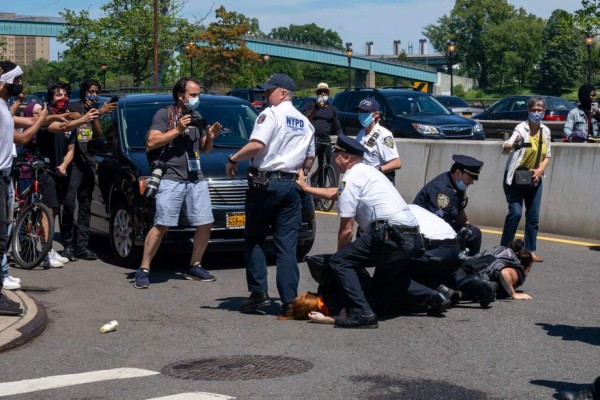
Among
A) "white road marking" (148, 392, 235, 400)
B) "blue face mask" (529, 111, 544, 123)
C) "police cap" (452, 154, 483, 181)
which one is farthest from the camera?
"blue face mask" (529, 111, 544, 123)

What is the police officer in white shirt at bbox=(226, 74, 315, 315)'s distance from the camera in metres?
8.73

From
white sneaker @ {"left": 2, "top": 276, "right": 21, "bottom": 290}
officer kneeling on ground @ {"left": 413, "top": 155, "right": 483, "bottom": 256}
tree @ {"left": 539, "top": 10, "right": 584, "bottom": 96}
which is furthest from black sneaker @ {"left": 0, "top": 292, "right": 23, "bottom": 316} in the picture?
tree @ {"left": 539, "top": 10, "right": 584, "bottom": 96}

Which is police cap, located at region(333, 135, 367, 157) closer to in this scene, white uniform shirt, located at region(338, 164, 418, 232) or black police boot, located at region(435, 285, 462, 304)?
white uniform shirt, located at region(338, 164, 418, 232)

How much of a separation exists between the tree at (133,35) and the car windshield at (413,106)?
39490mm

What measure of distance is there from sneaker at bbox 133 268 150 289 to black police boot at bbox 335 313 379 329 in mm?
2681

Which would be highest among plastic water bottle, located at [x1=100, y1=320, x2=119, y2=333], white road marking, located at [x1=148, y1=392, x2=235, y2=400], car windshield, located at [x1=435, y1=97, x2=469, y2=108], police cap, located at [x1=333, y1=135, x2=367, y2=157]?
police cap, located at [x1=333, y1=135, x2=367, y2=157]

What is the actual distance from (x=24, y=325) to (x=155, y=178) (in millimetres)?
2569

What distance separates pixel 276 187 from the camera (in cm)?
870

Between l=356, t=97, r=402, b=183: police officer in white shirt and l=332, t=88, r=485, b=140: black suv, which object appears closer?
l=356, t=97, r=402, b=183: police officer in white shirt

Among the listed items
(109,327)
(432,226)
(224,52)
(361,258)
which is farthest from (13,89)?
(224,52)

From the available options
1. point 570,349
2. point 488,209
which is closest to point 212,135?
point 570,349

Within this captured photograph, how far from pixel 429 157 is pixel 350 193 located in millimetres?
8336

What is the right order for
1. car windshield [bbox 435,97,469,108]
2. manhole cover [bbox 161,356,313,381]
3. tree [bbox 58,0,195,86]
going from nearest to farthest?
1. manhole cover [bbox 161,356,313,381]
2. car windshield [bbox 435,97,469,108]
3. tree [bbox 58,0,195,86]

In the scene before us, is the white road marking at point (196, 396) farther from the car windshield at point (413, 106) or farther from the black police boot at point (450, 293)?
the car windshield at point (413, 106)
